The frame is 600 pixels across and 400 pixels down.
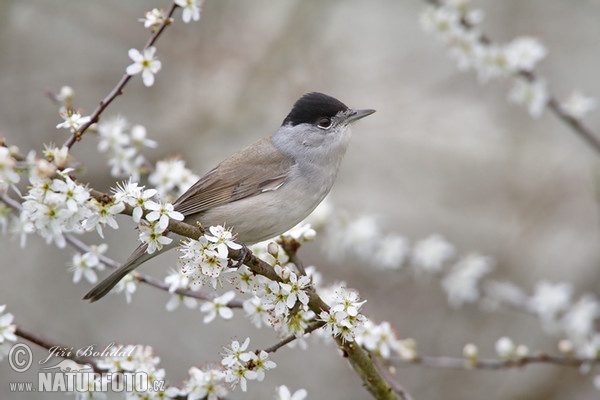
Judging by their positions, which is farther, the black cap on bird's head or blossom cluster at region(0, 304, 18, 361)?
the black cap on bird's head

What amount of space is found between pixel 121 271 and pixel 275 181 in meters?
1.09

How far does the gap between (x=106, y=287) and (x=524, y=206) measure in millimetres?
5131

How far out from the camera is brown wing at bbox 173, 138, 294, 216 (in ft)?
12.6

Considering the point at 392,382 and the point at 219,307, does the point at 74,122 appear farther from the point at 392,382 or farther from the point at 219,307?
the point at 392,382

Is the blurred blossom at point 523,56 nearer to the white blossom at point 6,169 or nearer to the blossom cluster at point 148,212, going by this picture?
the blossom cluster at point 148,212

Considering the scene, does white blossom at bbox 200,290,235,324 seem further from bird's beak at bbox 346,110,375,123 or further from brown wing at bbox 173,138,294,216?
bird's beak at bbox 346,110,375,123

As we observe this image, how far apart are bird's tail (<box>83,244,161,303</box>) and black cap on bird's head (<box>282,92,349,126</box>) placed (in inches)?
Answer: 58.4

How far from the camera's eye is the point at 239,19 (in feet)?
24.3

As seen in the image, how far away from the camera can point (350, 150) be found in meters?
7.88

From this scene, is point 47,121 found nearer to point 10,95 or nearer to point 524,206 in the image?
point 10,95

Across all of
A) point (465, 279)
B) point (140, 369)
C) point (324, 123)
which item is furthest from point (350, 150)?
point (140, 369)

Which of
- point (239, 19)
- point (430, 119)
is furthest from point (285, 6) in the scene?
point (430, 119)

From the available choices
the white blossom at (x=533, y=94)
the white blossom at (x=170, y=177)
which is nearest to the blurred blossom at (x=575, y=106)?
the white blossom at (x=533, y=94)

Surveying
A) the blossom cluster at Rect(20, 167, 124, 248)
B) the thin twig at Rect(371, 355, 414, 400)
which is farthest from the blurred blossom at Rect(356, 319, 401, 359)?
the blossom cluster at Rect(20, 167, 124, 248)
